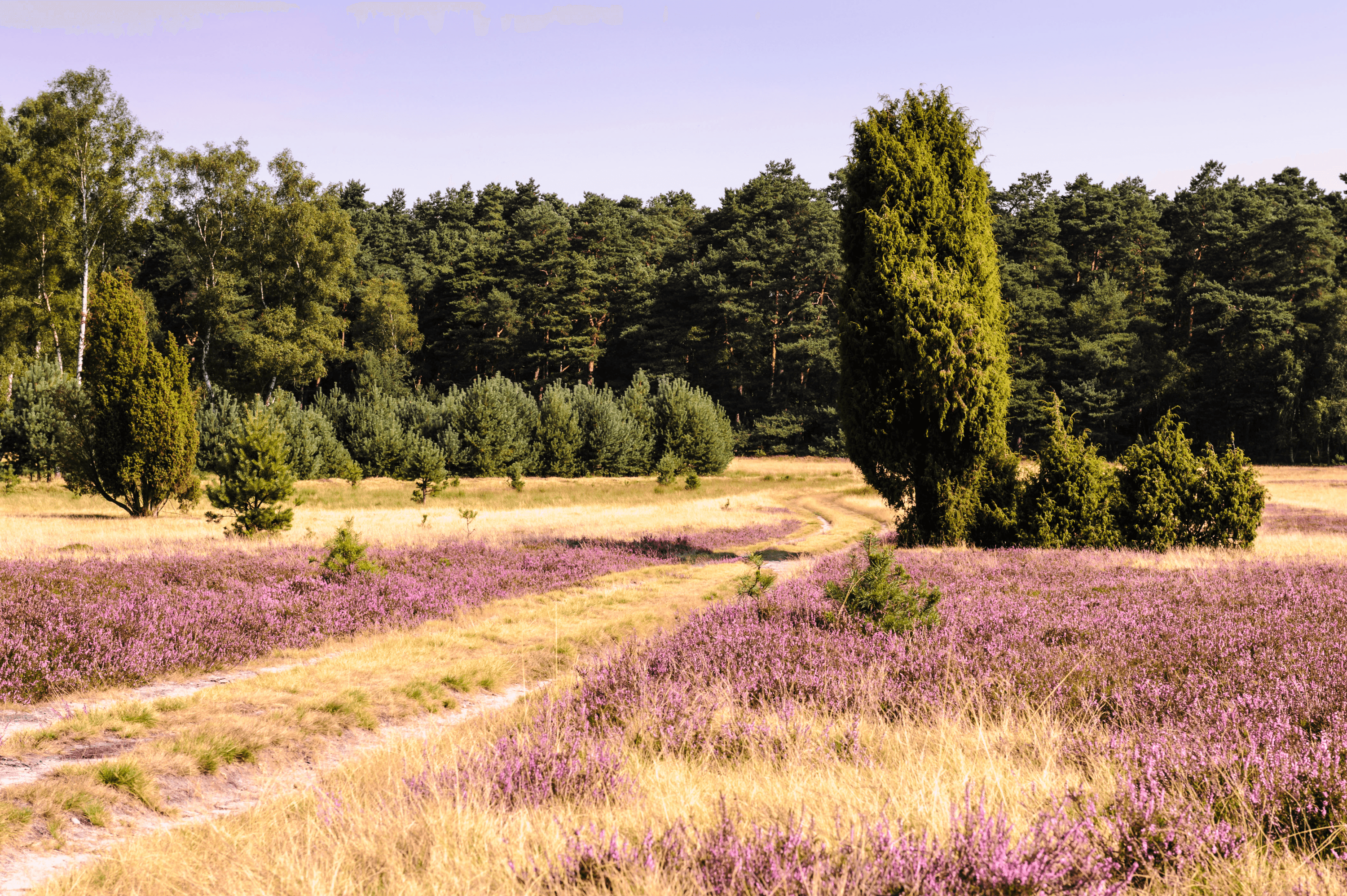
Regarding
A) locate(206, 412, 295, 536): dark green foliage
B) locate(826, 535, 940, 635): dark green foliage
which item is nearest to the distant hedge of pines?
locate(206, 412, 295, 536): dark green foliage

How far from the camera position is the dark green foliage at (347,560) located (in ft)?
41.9

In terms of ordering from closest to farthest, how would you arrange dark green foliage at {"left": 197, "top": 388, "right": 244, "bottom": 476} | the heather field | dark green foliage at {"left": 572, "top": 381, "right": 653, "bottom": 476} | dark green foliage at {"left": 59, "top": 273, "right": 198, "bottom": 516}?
the heather field → dark green foliage at {"left": 59, "top": 273, "right": 198, "bottom": 516} → dark green foliage at {"left": 197, "top": 388, "right": 244, "bottom": 476} → dark green foliage at {"left": 572, "top": 381, "right": 653, "bottom": 476}

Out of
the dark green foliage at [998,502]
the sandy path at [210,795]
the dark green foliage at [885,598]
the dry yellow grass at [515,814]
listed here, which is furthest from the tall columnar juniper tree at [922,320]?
the dry yellow grass at [515,814]

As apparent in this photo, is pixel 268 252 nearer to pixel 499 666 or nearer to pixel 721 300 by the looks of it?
pixel 721 300

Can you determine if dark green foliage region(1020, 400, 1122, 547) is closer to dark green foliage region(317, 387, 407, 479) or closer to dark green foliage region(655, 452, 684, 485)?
dark green foliage region(655, 452, 684, 485)

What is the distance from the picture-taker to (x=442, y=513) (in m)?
32.1

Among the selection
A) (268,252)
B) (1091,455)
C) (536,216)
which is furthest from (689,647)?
(536,216)

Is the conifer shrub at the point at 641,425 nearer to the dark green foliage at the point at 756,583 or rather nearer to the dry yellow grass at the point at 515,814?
the dark green foliage at the point at 756,583

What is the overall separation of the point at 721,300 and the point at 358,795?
220 feet

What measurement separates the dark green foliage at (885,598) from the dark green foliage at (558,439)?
43.5 meters

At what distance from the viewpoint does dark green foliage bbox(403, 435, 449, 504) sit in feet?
120

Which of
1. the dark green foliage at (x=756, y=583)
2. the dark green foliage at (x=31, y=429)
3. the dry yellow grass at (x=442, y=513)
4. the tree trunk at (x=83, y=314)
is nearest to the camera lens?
the dark green foliage at (x=756, y=583)

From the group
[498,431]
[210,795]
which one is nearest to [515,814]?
[210,795]

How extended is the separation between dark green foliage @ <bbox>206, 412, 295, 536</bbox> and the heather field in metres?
11.7
